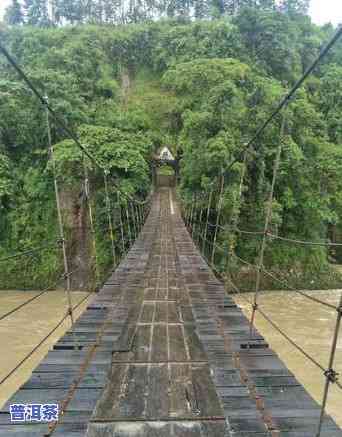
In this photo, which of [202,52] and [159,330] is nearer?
[159,330]

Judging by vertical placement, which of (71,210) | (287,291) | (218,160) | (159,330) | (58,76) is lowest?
(287,291)

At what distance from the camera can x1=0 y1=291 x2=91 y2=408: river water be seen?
20.9 feet

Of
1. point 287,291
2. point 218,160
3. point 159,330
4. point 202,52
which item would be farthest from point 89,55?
point 159,330

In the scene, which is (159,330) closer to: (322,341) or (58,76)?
(322,341)

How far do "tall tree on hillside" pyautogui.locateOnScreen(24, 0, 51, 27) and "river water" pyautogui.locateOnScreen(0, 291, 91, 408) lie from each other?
29384 mm

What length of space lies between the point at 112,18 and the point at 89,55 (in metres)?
19.2

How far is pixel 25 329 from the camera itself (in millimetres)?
8031

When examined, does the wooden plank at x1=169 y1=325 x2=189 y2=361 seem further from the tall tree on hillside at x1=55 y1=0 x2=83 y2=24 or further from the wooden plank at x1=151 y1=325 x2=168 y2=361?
the tall tree on hillside at x1=55 y1=0 x2=83 y2=24

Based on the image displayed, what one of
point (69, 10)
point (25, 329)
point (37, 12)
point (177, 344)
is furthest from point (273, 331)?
point (37, 12)

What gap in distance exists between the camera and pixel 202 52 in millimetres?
16609

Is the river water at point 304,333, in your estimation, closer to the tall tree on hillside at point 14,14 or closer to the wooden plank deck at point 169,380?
the wooden plank deck at point 169,380

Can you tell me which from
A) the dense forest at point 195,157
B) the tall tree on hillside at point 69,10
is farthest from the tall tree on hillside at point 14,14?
the dense forest at point 195,157

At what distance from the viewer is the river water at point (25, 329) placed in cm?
638

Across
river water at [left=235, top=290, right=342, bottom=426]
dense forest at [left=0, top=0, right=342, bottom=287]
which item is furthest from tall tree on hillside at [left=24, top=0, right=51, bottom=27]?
river water at [left=235, top=290, right=342, bottom=426]
